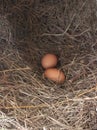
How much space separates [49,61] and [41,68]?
0.07 metres

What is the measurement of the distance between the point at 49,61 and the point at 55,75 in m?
0.10

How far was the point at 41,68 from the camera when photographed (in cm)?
189

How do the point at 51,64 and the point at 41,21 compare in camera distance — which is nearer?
the point at 51,64

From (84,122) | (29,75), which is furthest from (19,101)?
(84,122)

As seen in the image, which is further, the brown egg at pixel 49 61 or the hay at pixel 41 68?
the brown egg at pixel 49 61

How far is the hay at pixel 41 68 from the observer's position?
Result: 5.12 feet

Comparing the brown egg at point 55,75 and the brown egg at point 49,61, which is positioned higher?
the brown egg at point 49,61

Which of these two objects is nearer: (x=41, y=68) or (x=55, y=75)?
(x=55, y=75)

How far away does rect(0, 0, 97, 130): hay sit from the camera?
5.12 ft

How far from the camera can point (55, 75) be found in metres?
1.78

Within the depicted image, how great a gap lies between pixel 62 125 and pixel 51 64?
0.41m

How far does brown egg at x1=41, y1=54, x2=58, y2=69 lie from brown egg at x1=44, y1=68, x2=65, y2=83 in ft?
0.16

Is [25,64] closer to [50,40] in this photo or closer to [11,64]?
[11,64]

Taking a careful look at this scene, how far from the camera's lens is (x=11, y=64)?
1836mm
